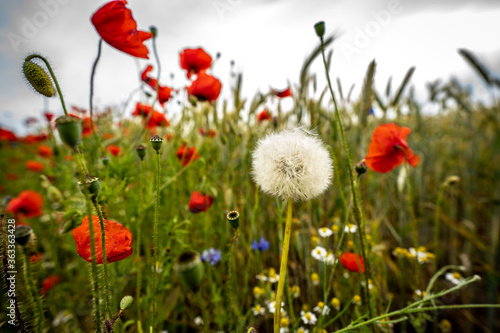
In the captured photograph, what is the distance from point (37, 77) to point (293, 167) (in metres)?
0.61

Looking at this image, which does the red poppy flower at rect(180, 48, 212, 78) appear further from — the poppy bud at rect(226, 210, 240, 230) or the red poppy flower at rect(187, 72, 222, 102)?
the poppy bud at rect(226, 210, 240, 230)

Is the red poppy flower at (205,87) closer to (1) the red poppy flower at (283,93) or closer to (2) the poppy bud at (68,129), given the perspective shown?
(1) the red poppy flower at (283,93)

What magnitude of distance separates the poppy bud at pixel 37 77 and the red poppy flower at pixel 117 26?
206mm

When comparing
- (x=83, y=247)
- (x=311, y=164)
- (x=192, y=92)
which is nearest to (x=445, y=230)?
(x=311, y=164)

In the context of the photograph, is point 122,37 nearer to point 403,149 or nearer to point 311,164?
point 311,164

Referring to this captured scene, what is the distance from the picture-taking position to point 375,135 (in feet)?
2.96

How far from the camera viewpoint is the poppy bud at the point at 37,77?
544 millimetres

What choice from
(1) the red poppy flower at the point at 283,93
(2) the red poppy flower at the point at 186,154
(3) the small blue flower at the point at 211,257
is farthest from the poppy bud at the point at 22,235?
(1) the red poppy flower at the point at 283,93

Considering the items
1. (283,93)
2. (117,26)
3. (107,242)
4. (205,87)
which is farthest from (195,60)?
(107,242)

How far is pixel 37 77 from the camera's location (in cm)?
55

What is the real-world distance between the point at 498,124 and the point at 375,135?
1.12m

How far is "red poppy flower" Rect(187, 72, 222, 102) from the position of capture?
1304 mm

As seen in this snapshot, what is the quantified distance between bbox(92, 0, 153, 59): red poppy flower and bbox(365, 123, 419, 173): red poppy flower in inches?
32.4

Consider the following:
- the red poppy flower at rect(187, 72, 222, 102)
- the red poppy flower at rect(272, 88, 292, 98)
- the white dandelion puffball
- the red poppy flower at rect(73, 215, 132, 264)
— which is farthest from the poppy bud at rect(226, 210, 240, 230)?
the red poppy flower at rect(272, 88, 292, 98)
